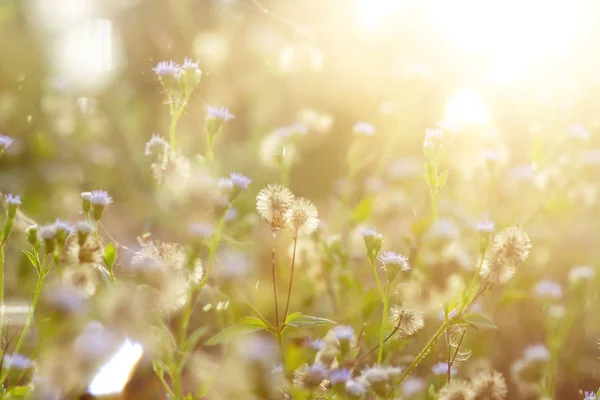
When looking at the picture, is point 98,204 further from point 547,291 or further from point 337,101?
point 337,101

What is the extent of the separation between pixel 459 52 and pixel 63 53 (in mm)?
1687

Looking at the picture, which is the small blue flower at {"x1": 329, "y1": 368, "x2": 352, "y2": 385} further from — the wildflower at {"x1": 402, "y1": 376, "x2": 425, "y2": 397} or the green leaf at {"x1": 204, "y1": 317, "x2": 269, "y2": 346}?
the wildflower at {"x1": 402, "y1": 376, "x2": 425, "y2": 397}

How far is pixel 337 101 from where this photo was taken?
8.43 ft

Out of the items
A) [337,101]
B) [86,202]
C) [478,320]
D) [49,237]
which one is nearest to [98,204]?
[86,202]

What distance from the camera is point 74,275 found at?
110 cm

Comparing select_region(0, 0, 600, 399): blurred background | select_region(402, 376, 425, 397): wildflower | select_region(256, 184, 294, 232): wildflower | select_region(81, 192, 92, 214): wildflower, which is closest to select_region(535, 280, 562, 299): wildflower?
select_region(0, 0, 600, 399): blurred background

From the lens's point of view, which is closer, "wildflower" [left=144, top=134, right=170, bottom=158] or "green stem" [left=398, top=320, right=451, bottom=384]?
"green stem" [left=398, top=320, right=451, bottom=384]

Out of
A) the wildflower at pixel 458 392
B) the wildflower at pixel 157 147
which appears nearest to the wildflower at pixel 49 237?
the wildflower at pixel 157 147

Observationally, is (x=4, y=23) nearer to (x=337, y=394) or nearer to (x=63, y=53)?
(x=63, y=53)

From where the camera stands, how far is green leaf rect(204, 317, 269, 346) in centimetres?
99

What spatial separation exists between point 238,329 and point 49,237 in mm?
329

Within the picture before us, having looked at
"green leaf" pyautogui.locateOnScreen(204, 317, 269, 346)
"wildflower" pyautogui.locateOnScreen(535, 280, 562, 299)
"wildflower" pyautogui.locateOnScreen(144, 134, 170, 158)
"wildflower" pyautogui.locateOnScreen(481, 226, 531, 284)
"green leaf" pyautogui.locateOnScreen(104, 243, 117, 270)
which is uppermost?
"wildflower" pyautogui.locateOnScreen(481, 226, 531, 284)

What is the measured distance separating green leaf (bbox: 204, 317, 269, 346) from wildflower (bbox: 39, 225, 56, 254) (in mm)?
287

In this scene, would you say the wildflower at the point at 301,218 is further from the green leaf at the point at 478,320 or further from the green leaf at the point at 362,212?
the green leaf at the point at 362,212
